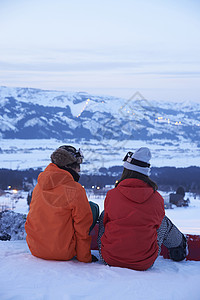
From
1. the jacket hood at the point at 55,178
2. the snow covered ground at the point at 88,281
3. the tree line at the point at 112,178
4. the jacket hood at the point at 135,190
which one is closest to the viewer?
the snow covered ground at the point at 88,281

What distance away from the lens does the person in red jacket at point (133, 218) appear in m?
2.79

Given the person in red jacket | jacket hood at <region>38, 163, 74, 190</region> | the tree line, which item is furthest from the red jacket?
the tree line

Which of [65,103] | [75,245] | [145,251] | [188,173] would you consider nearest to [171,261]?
[145,251]

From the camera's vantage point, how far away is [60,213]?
2881mm

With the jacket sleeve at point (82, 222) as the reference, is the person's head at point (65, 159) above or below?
above

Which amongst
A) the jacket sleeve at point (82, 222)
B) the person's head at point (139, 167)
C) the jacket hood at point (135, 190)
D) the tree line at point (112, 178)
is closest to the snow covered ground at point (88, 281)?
the jacket sleeve at point (82, 222)

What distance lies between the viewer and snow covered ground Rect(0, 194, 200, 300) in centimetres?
229

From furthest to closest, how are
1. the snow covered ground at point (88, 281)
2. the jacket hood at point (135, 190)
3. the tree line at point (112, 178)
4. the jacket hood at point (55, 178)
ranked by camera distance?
1. the tree line at point (112, 178)
2. the jacket hood at point (55, 178)
3. the jacket hood at point (135, 190)
4. the snow covered ground at point (88, 281)

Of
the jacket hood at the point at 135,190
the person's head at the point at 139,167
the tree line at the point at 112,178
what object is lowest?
the tree line at the point at 112,178

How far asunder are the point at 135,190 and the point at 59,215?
70 cm

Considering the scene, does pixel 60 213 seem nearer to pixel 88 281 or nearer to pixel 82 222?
pixel 82 222

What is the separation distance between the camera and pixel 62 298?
2209 millimetres

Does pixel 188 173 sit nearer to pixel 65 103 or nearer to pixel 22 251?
pixel 22 251

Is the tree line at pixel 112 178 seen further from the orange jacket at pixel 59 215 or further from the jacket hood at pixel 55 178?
the jacket hood at pixel 55 178
